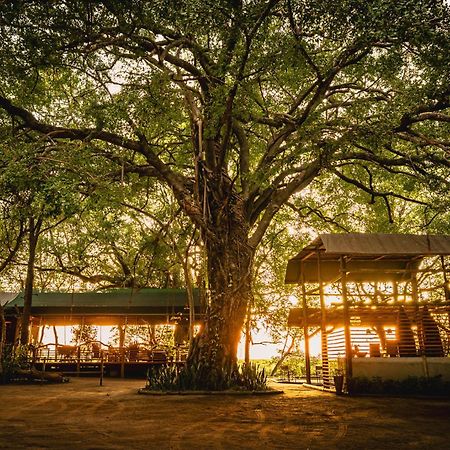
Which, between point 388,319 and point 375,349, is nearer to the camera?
point 388,319

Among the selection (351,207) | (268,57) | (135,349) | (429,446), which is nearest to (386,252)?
(268,57)

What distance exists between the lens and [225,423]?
6047 mm

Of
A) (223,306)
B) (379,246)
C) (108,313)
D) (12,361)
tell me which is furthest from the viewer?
(108,313)

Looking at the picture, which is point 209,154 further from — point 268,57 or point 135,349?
point 135,349

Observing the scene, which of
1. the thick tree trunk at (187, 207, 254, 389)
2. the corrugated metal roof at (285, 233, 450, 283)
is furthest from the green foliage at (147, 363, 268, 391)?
the corrugated metal roof at (285, 233, 450, 283)

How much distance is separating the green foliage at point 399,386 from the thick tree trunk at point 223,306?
2833mm

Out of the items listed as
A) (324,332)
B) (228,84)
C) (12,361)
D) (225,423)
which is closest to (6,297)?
(12,361)

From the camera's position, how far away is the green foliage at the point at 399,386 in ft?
31.6

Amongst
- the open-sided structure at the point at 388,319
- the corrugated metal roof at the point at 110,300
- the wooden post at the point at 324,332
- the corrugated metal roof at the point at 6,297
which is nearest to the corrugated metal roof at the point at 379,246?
the open-sided structure at the point at 388,319

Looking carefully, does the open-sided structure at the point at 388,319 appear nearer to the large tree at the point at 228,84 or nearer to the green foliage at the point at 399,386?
the green foliage at the point at 399,386

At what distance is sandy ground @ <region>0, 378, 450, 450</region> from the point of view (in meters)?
4.68

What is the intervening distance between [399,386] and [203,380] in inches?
167

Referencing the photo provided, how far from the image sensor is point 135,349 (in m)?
20.2

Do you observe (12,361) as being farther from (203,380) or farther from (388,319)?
(388,319)
